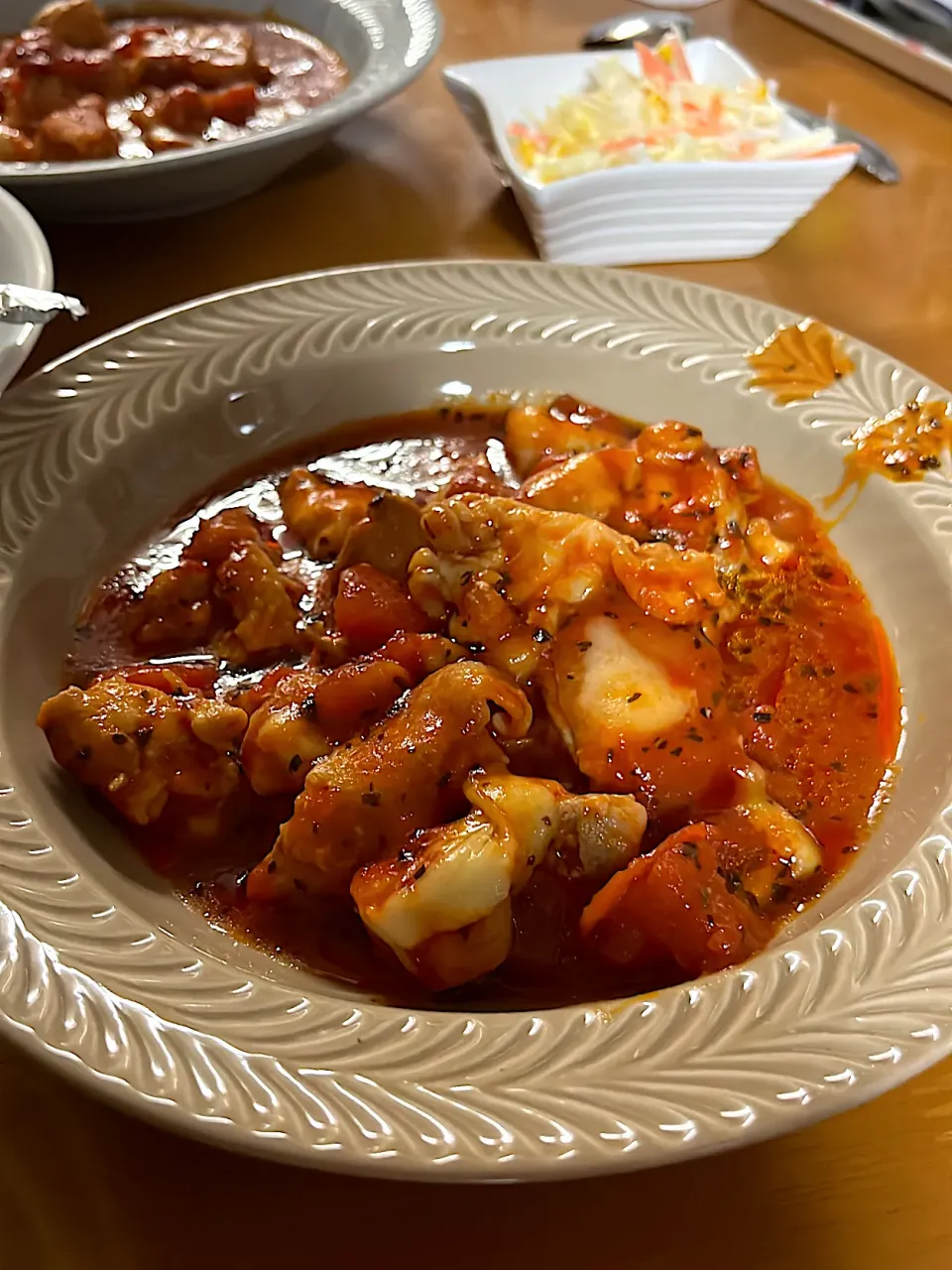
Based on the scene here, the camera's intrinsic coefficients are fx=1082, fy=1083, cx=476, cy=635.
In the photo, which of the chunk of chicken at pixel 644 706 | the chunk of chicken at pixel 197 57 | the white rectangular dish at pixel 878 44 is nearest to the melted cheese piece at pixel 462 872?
the chunk of chicken at pixel 644 706

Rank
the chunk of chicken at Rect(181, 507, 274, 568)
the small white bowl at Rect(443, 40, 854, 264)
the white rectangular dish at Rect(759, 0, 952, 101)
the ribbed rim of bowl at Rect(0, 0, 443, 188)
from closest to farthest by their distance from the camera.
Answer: the chunk of chicken at Rect(181, 507, 274, 568) < the ribbed rim of bowl at Rect(0, 0, 443, 188) < the small white bowl at Rect(443, 40, 854, 264) < the white rectangular dish at Rect(759, 0, 952, 101)

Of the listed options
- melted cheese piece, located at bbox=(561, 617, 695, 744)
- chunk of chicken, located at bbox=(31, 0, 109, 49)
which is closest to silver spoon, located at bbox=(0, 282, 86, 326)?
melted cheese piece, located at bbox=(561, 617, 695, 744)

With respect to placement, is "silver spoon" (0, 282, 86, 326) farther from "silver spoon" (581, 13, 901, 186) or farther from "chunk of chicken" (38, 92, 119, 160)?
"silver spoon" (581, 13, 901, 186)

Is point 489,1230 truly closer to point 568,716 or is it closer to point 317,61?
point 568,716

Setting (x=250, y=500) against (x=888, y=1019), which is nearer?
(x=888, y=1019)

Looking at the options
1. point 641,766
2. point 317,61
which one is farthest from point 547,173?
point 641,766

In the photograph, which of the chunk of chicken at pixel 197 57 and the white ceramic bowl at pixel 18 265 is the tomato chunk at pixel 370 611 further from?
the chunk of chicken at pixel 197 57
